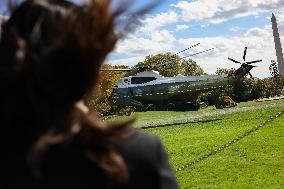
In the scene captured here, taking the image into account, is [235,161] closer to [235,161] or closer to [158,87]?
[235,161]

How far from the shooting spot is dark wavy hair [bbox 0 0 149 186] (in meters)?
1.23

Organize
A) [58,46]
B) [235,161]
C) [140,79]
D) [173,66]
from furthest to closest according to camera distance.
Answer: [173,66], [140,79], [235,161], [58,46]

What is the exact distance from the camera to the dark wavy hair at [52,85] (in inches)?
48.6

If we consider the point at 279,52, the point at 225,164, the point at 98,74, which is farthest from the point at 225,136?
the point at 279,52

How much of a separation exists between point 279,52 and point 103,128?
105740mm

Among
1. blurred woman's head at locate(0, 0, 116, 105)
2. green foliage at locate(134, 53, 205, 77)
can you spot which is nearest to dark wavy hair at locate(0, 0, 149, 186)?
blurred woman's head at locate(0, 0, 116, 105)

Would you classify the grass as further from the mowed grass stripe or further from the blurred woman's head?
the blurred woman's head

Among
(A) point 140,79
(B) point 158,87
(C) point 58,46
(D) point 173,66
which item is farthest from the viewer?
(D) point 173,66

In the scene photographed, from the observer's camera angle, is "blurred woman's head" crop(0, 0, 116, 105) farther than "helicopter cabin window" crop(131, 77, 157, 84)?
No

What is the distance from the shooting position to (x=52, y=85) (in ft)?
4.08

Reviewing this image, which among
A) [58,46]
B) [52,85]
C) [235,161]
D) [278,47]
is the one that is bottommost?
[235,161]

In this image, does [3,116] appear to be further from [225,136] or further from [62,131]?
[225,136]

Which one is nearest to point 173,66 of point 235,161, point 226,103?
point 226,103

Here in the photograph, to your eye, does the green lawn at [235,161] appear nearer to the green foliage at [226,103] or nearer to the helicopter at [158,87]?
the helicopter at [158,87]
